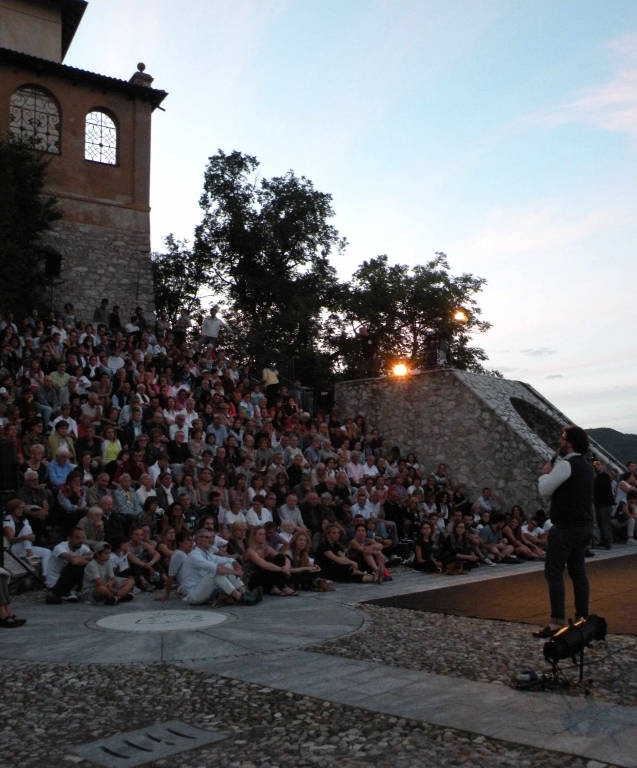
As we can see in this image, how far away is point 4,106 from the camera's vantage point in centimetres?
2127

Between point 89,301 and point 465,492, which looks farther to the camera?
point 89,301

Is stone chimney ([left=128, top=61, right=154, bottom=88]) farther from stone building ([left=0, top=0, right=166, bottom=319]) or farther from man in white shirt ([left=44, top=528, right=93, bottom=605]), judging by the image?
man in white shirt ([left=44, top=528, right=93, bottom=605])

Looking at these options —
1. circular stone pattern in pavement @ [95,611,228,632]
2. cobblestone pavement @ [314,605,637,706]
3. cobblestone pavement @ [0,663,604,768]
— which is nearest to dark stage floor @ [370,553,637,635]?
cobblestone pavement @ [314,605,637,706]

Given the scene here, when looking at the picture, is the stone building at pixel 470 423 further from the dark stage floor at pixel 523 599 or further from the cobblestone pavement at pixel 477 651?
the cobblestone pavement at pixel 477 651

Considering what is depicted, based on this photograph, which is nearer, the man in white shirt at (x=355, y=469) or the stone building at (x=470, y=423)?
the man in white shirt at (x=355, y=469)

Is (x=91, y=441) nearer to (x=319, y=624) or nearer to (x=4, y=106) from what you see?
(x=319, y=624)

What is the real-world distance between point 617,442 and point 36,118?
18522 millimetres

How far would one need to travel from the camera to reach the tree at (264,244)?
3378 centimetres

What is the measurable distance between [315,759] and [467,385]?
44.7 ft

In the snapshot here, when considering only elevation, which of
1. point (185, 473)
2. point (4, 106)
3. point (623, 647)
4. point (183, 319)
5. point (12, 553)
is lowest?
point (623, 647)

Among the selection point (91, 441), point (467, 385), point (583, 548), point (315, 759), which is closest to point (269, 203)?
point (467, 385)

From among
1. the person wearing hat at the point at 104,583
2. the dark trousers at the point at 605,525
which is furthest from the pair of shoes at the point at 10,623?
the dark trousers at the point at 605,525

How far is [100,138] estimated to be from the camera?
23062mm

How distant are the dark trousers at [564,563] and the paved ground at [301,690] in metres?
0.70
